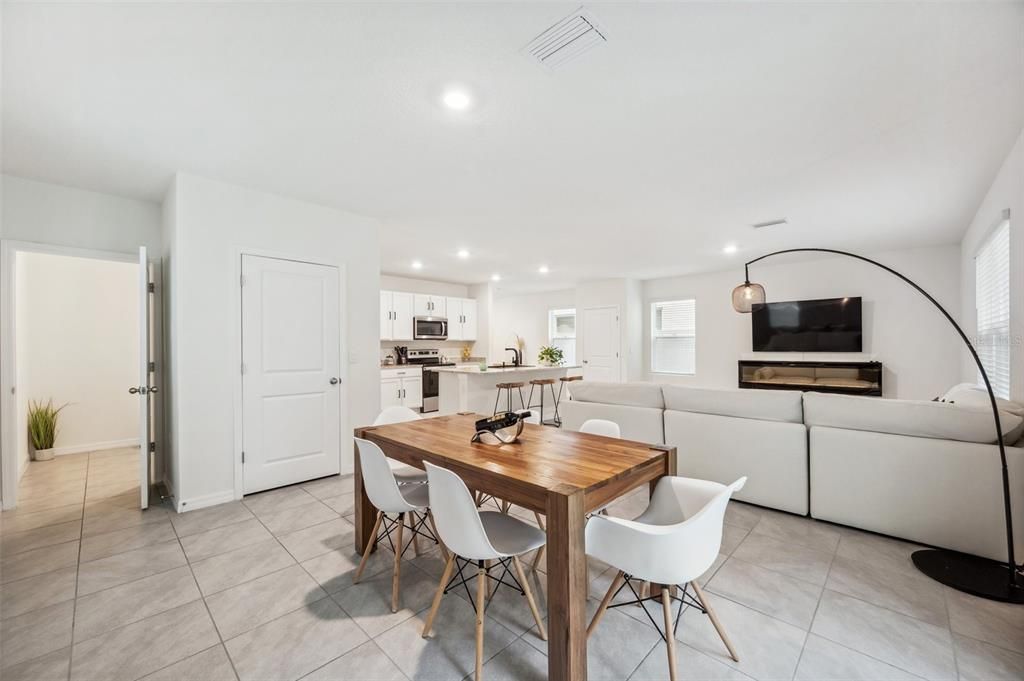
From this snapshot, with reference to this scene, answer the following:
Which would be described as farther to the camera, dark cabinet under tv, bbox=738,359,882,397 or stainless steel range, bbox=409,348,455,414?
stainless steel range, bbox=409,348,455,414

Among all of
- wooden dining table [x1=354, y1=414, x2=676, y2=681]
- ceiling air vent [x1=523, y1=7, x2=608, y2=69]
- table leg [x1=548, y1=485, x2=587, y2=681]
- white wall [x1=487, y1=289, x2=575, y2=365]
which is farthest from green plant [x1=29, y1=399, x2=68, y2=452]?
white wall [x1=487, y1=289, x2=575, y2=365]

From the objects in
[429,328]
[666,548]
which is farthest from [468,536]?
[429,328]

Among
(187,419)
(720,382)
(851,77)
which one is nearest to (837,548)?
(851,77)

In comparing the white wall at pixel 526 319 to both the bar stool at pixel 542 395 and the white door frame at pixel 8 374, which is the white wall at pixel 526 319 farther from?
the white door frame at pixel 8 374

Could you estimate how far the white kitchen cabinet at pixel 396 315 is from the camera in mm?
7008

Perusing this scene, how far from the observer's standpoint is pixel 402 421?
9.65 ft

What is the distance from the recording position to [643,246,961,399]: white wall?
18.2 feet

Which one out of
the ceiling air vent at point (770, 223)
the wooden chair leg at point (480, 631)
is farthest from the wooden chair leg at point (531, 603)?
the ceiling air vent at point (770, 223)

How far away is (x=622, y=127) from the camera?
2.52 m

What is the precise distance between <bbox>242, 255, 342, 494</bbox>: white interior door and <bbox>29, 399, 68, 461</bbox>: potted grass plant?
2.90 metres

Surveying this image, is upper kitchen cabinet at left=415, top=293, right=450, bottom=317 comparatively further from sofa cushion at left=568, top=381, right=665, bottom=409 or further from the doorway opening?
sofa cushion at left=568, top=381, right=665, bottom=409

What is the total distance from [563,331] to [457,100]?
299 inches

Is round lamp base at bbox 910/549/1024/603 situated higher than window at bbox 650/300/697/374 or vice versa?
window at bbox 650/300/697/374

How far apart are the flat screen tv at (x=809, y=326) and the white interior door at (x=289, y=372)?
5.75 m
